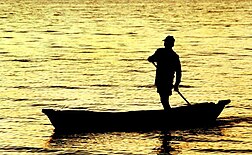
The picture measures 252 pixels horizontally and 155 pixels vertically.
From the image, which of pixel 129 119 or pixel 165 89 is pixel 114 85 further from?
pixel 165 89

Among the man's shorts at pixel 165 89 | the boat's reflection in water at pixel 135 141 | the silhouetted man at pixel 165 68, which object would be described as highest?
the silhouetted man at pixel 165 68

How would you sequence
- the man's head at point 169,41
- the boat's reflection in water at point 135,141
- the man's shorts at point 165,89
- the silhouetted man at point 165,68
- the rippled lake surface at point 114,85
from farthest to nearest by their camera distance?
the man's shorts at point 165,89
the silhouetted man at point 165,68
the man's head at point 169,41
the rippled lake surface at point 114,85
the boat's reflection in water at point 135,141

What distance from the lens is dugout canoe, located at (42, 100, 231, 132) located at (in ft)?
84.4

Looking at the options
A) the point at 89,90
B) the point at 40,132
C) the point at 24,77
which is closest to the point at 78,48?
the point at 24,77

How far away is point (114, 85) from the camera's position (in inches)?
1499

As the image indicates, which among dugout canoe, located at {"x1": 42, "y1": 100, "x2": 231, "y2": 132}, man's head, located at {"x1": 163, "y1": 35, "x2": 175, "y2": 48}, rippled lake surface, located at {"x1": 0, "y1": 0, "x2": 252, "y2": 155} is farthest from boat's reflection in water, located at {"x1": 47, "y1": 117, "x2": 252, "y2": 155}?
man's head, located at {"x1": 163, "y1": 35, "x2": 175, "y2": 48}

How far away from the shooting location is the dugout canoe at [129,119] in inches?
1013

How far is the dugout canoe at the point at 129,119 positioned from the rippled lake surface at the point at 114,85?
0.97 feet

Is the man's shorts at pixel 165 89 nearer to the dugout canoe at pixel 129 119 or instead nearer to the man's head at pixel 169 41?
the dugout canoe at pixel 129 119

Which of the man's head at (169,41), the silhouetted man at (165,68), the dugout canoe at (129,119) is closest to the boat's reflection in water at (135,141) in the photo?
the dugout canoe at (129,119)

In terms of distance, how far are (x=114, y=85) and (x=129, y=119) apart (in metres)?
11.9

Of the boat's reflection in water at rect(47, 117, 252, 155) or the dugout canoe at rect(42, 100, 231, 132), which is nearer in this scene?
the boat's reflection in water at rect(47, 117, 252, 155)

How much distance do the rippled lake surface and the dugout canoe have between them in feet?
0.97

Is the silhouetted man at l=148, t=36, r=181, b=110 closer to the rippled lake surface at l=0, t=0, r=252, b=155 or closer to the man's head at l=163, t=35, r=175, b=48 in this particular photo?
the man's head at l=163, t=35, r=175, b=48
